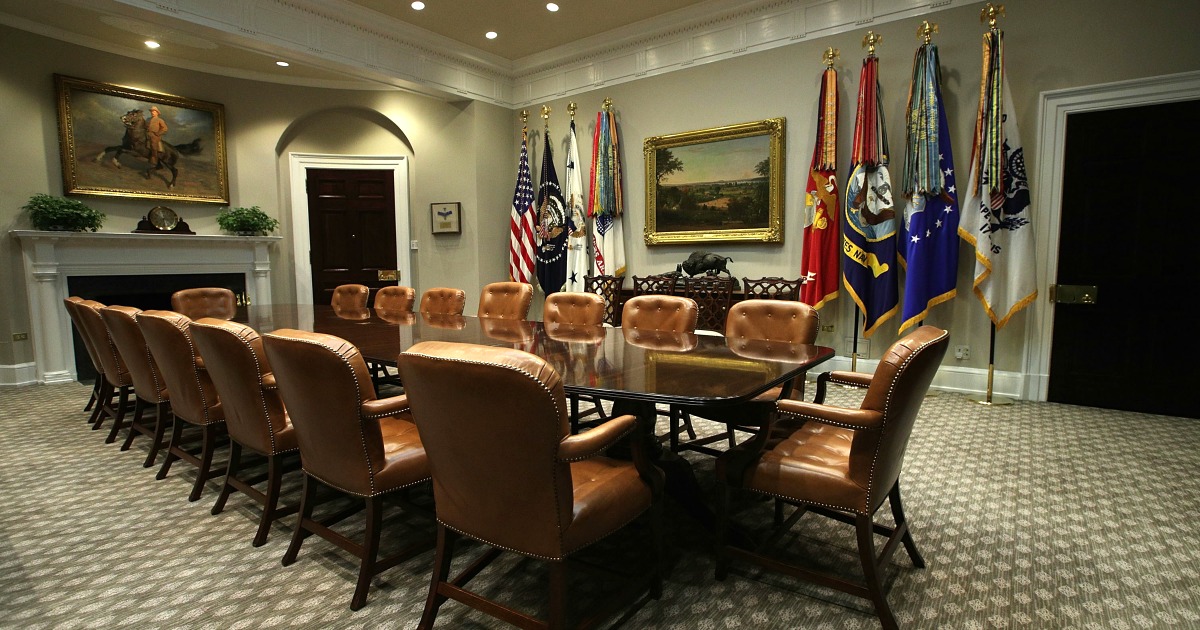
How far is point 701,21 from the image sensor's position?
5656mm

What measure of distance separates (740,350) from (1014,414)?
2.91 meters

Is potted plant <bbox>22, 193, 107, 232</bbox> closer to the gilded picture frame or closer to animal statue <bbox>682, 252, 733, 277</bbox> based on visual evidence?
the gilded picture frame

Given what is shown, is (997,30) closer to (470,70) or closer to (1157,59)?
(1157,59)

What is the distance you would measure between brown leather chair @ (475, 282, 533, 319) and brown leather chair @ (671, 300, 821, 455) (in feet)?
4.78

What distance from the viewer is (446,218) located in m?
7.09

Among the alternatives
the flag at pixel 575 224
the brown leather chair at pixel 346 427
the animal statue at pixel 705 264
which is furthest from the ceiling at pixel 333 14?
the brown leather chair at pixel 346 427

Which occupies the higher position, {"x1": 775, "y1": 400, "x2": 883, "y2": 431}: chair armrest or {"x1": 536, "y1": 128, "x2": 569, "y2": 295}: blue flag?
{"x1": 536, "y1": 128, "x2": 569, "y2": 295}: blue flag

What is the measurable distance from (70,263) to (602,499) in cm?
629

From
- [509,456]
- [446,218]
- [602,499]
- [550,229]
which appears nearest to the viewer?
[509,456]

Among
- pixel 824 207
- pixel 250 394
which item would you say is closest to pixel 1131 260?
pixel 824 207

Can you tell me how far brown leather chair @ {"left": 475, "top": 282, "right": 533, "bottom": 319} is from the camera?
4.00 meters

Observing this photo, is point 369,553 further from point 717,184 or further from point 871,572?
point 717,184

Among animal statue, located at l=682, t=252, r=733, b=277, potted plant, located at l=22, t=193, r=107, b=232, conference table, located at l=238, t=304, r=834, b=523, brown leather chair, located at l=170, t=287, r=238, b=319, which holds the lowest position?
conference table, located at l=238, t=304, r=834, b=523

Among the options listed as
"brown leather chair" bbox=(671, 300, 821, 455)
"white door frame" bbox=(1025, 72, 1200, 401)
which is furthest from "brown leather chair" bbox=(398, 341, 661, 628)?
"white door frame" bbox=(1025, 72, 1200, 401)
